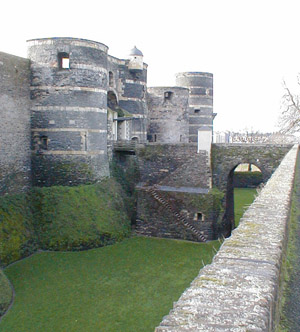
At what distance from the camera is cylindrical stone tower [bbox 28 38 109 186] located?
1848 cm

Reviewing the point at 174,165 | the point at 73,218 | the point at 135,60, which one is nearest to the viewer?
the point at 73,218

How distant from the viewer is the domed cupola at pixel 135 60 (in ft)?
84.0

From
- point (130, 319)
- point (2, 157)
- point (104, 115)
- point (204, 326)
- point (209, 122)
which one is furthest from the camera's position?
point (209, 122)

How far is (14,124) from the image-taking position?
1769 cm

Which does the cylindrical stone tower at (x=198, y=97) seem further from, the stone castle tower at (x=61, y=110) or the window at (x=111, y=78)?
the stone castle tower at (x=61, y=110)

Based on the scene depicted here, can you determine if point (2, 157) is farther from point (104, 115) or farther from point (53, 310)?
point (53, 310)

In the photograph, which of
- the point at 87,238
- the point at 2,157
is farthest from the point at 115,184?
the point at 2,157

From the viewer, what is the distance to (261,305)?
7.47 feet

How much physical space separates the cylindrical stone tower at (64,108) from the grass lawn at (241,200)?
10.1 m

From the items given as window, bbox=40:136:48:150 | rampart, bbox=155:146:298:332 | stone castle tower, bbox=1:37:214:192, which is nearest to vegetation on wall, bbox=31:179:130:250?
stone castle tower, bbox=1:37:214:192

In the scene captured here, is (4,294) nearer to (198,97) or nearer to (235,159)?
(235,159)

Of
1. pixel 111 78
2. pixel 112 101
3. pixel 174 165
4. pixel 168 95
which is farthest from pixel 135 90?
pixel 174 165

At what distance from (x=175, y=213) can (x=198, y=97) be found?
1616cm

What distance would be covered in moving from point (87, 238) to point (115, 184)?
A: 14.9 ft
